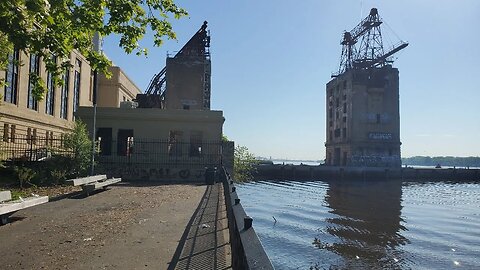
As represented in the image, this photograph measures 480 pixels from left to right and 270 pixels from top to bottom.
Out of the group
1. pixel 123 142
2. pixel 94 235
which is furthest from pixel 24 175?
pixel 123 142

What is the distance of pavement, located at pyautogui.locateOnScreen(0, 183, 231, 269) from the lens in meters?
6.55

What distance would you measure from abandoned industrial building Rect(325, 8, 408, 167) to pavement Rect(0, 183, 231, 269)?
74.7 meters

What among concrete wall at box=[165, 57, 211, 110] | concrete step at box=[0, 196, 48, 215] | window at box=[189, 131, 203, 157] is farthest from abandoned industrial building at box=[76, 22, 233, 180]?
concrete wall at box=[165, 57, 211, 110]

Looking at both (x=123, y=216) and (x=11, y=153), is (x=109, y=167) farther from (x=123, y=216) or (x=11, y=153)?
(x=123, y=216)

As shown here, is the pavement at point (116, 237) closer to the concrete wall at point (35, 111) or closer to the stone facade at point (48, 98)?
the stone facade at point (48, 98)

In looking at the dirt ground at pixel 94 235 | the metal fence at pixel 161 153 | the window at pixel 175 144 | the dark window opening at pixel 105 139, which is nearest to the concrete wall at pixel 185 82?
the window at pixel 175 144

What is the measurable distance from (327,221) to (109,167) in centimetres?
1501

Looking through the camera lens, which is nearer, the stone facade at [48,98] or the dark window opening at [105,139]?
the dark window opening at [105,139]

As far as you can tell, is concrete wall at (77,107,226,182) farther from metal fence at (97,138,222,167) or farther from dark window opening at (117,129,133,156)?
dark window opening at (117,129,133,156)

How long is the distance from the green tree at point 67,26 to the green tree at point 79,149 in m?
14.1

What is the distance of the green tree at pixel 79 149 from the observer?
74.3ft

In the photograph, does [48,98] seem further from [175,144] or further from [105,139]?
[175,144]

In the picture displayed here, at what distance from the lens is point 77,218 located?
34.8 feet

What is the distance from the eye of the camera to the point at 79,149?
22828 mm
